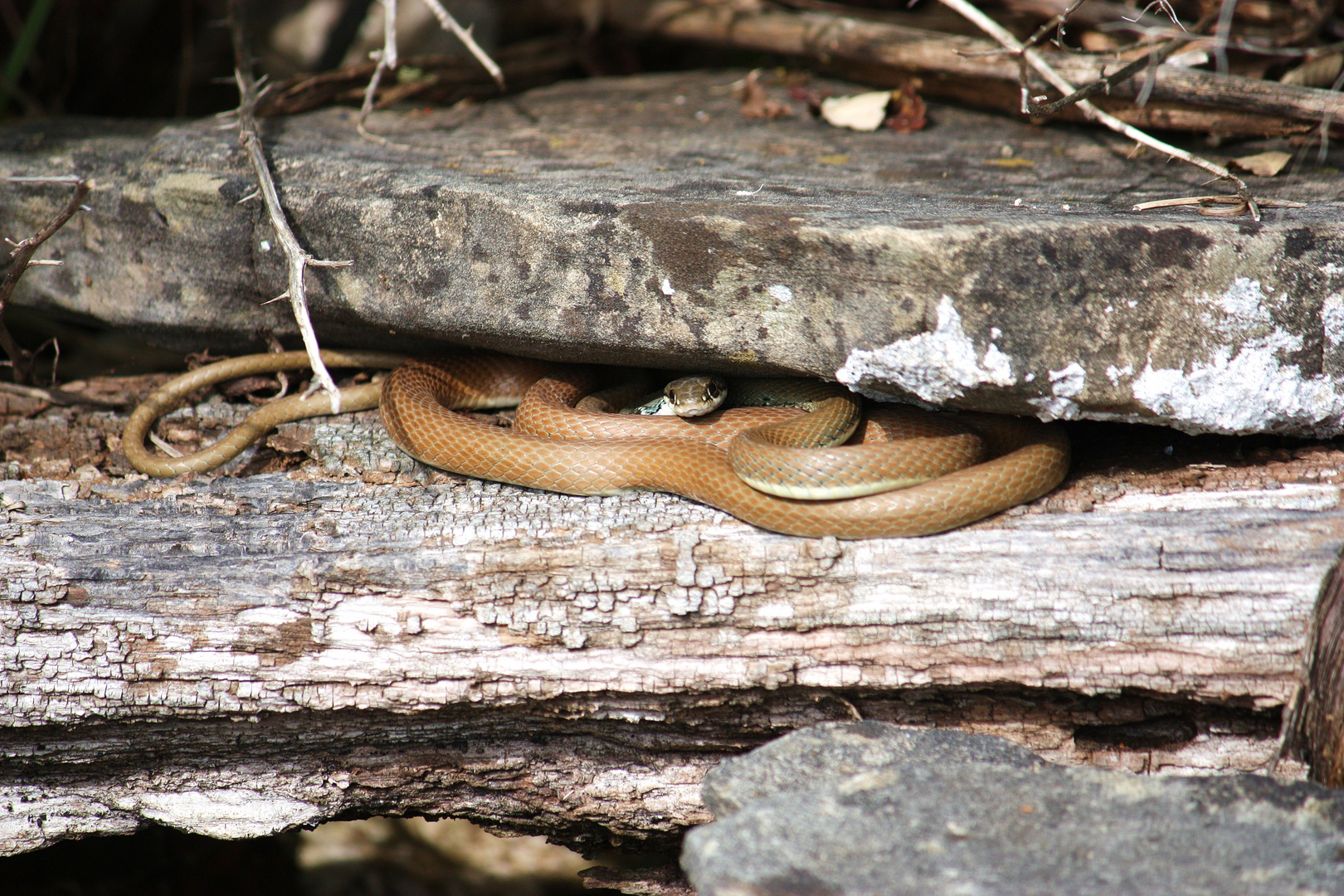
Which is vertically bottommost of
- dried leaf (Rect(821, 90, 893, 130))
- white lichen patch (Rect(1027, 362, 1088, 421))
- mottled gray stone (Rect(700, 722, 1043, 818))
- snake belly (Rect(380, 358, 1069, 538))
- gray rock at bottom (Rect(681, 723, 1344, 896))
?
mottled gray stone (Rect(700, 722, 1043, 818))

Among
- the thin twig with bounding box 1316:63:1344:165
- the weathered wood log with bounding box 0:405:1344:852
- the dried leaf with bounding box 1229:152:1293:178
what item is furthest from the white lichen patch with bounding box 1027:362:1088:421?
the thin twig with bounding box 1316:63:1344:165

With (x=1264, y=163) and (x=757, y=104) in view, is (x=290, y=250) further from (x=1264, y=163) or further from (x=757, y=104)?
(x=1264, y=163)

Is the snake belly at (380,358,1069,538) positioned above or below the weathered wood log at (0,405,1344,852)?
above

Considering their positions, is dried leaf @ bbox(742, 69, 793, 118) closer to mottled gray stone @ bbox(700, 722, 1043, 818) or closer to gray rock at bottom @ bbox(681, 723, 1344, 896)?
mottled gray stone @ bbox(700, 722, 1043, 818)

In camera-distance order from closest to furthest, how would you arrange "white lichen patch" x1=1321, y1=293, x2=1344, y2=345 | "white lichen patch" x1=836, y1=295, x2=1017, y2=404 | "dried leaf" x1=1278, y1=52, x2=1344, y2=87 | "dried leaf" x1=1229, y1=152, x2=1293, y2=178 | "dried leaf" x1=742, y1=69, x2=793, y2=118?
"white lichen patch" x1=1321, y1=293, x2=1344, y2=345
"white lichen patch" x1=836, y1=295, x2=1017, y2=404
"dried leaf" x1=1229, y1=152, x2=1293, y2=178
"dried leaf" x1=1278, y1=52, x2=1344, y2=87
"dried leaf" x1=742, y1=69, x2=793, y2=118

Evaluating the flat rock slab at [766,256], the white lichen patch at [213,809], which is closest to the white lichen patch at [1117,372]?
the flat rock slab at [766,256]

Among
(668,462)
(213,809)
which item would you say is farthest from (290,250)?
(213,809)

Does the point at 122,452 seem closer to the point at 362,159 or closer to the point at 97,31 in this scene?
the point at 362,159
